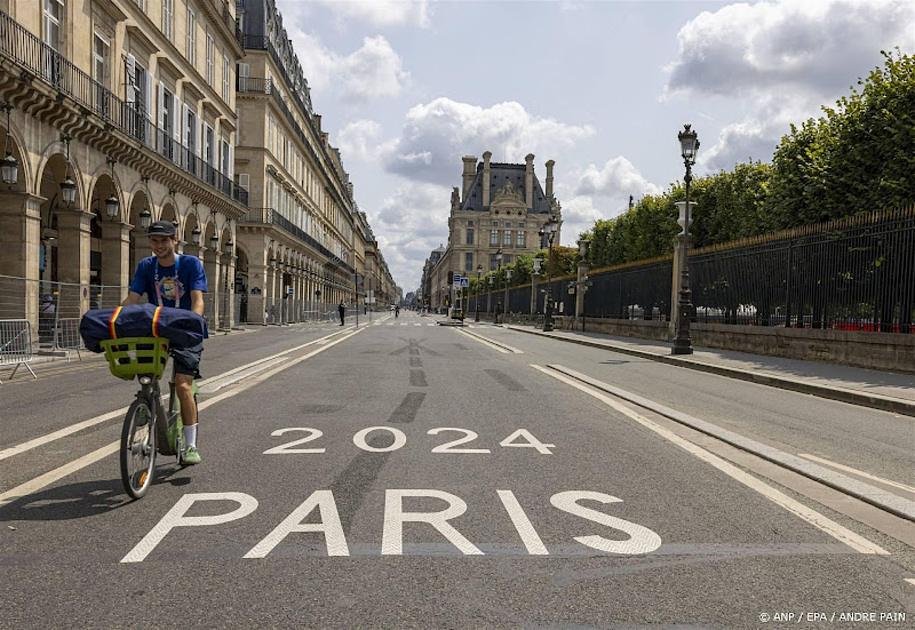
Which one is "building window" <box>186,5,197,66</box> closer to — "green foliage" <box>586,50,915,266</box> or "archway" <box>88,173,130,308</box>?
"archway" <box>88,173,130,308</box>

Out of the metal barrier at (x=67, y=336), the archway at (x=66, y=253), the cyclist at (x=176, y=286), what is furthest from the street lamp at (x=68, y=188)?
the cyclist at (x=176, y=286)

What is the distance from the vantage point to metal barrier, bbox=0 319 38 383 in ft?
42.2

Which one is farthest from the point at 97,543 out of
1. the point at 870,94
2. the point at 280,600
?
the point at 870,94

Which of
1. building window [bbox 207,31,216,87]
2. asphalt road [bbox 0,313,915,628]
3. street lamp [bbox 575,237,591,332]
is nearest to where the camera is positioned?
asphalt road [bbox 0,313,915,628]

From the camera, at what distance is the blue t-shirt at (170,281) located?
16.4 feet

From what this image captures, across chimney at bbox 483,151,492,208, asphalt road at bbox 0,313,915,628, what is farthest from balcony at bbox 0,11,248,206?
chimney at bbox 483,151,492,208

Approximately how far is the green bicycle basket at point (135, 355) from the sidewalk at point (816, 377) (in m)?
9.45

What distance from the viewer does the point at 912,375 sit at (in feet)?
44.2

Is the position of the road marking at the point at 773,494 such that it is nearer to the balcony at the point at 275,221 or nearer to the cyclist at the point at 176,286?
the cyclist at the point at 176,286

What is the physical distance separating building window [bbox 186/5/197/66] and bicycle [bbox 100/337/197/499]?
97.7ft

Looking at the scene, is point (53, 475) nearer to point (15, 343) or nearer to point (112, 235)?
point (15, 343)

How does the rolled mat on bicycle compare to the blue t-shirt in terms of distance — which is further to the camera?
the blue t-shirt

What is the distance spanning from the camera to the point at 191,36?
30766 mm

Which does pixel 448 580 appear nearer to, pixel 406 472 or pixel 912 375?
pixel 406 472
